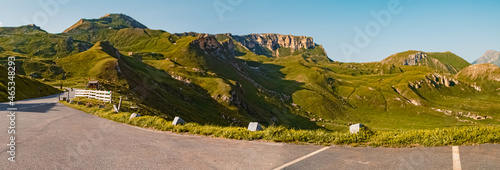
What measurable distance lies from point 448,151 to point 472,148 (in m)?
1.02

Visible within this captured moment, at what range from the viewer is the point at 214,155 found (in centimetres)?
1151

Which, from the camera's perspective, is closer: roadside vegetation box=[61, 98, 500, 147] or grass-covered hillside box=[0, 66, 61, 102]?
roadside vegetation box=[61, 98, 500, 147]

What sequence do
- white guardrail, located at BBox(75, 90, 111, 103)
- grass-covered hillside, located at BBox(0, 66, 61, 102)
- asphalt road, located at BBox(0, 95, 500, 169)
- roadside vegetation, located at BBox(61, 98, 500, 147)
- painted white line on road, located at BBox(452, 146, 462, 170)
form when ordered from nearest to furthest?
painted white line on road, located at BBox(452, 146, 462, 170) < asphalt road, located at BBox(0, 95, 500, 169) < roadside vegetation, located at BBox(61, 98, 500, 147) < white guardrail, located at BBox(75, 90, 111, 103) < grass-covered hillside, located at BBox(0, 66, 61, 102)

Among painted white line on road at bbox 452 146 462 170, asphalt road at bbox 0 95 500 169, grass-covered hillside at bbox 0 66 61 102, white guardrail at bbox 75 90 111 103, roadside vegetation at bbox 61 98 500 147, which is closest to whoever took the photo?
painted white line on road at bbox 452 146 462 170

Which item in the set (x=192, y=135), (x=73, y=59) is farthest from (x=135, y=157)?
(x=73, y=59)

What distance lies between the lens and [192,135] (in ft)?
53.9

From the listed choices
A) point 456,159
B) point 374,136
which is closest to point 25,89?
point 374,136

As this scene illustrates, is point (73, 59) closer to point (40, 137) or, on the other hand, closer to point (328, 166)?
point (40, 137)

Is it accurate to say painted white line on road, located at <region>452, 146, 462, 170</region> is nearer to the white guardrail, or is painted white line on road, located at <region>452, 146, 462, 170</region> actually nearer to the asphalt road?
the asphalt road

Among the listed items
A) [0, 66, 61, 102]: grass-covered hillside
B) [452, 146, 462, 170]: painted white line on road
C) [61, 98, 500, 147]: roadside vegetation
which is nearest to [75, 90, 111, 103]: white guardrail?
[0, 66, 61, 102]: grass-covered hillside

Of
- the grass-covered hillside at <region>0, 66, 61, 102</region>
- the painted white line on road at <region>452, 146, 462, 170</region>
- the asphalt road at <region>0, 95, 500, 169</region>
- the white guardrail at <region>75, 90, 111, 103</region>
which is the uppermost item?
the grass-covered hillside at <region>0, 66, 61, 102</region>

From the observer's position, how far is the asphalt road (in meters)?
9.41

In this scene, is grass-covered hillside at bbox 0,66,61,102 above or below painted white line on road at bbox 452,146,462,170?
above

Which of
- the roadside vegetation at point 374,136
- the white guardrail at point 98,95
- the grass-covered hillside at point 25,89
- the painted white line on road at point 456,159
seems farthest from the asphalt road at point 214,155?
the grass-covered hillside at point 25,89
